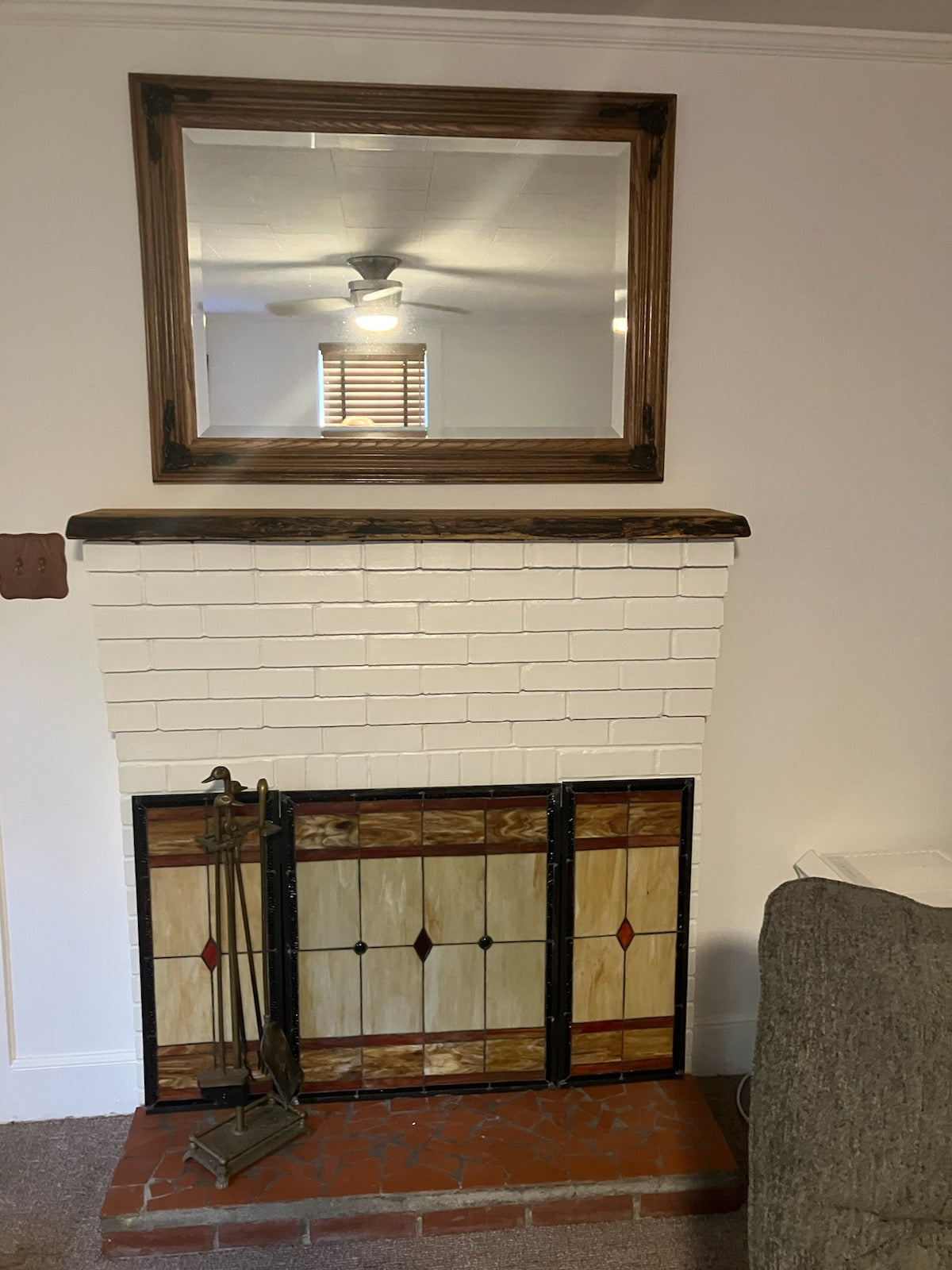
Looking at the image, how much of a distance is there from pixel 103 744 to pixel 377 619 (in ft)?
2.09

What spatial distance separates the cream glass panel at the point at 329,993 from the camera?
1.90 m

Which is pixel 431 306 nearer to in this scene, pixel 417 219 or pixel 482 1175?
pixel 417 219

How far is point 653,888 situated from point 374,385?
1.17 metres

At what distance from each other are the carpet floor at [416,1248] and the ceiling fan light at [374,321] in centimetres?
169

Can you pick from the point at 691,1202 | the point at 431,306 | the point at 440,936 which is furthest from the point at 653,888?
the point at 431,306

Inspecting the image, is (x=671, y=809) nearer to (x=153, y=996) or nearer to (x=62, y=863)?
(x=153, y=996)

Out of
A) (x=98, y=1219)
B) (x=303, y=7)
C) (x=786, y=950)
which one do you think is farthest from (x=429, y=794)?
(x=303, y=7)

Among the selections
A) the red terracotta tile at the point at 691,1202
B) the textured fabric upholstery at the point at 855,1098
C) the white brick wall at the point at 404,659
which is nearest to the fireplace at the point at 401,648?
the white brick wall at the point at 404,659

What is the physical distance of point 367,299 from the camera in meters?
1.80

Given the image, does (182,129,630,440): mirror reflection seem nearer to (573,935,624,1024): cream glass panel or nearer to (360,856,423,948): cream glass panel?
(360,856,423,948): cream glass panel

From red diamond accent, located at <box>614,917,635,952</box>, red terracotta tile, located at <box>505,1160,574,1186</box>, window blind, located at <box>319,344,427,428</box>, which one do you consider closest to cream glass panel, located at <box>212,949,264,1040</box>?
red terracotta tile, located at <box>505,1160,574,1186</box>

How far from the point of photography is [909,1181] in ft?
3.79

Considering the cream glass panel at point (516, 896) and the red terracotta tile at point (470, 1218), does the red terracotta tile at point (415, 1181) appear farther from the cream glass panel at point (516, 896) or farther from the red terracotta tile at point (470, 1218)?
the cream glass panel at point (516, 896)

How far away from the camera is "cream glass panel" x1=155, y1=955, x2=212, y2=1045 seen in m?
1.87
